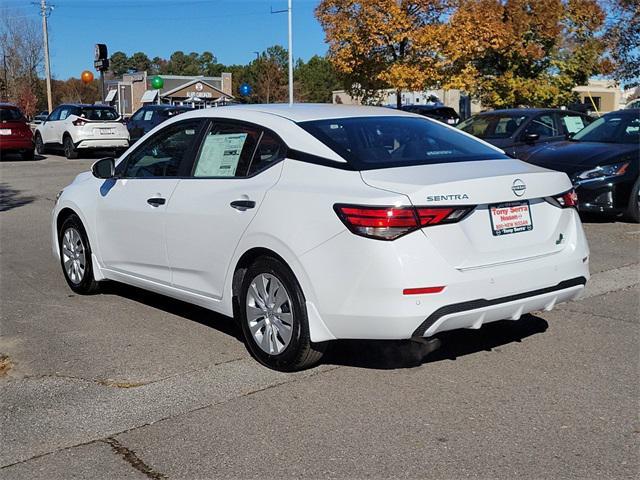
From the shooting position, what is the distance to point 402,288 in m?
4.14

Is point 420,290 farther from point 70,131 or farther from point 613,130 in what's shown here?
point 70,131

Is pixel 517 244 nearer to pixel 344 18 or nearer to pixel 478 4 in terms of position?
pixel 344 18

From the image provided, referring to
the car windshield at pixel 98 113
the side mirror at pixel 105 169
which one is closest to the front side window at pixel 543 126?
the side mirror at pixel 105 169

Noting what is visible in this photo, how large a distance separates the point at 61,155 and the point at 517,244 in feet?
77.5

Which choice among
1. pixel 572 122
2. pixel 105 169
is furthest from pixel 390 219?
pixel 572 122

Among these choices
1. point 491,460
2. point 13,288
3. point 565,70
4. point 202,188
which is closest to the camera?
point 491,460

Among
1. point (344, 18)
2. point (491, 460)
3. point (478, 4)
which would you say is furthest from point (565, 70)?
point (491, 460)

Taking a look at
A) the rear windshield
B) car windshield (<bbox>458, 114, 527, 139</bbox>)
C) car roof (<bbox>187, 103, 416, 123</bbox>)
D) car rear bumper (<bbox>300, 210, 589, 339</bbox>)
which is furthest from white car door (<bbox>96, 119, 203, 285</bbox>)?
car windshield (<bbox>458, 114, 527, 139</bbox>)

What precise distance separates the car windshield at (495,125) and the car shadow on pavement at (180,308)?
27.0ft

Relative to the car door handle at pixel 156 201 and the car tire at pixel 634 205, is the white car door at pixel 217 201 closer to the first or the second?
the car door handle at pixel 156 201

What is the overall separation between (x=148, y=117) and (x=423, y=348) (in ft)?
75.6

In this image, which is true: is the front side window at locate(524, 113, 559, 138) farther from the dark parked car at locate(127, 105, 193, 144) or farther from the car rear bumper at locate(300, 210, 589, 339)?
the dark parked car at locate(127, 105, 193, 144)

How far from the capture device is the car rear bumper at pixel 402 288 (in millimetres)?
4152

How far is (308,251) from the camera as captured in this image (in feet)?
14.5
